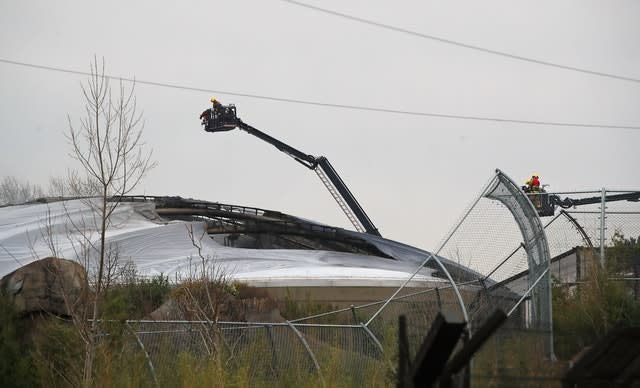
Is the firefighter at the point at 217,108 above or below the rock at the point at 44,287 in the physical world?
above

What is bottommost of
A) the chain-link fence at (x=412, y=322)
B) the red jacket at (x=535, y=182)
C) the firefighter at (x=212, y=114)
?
the chain-link fence at (x=412, y=322)

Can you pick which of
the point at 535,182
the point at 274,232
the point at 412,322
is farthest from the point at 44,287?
the point at 274,232

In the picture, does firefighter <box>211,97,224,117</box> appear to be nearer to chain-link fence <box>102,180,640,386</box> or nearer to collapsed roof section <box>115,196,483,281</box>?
collapsed roof section <box>115,196,483,281</box>

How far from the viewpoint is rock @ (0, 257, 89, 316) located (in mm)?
15188

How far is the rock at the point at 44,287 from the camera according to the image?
15188 mm

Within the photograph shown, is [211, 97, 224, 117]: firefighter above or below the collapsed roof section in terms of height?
above

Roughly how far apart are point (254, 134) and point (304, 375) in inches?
1337

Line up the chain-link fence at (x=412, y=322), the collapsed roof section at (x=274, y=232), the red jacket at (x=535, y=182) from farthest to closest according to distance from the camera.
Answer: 1. the collapsed roof section at (x=274, y=232)
2. the red jacket at (x=535, y=182)
3. the chain-link fence at (x=412, y=322)

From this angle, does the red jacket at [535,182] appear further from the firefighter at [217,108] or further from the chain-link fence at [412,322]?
the firefighter at [217,108]

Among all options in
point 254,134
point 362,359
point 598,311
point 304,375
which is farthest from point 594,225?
point 254,134

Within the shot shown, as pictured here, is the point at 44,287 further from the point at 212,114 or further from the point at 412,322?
the point at 212,114

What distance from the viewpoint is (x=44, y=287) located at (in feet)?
50.2

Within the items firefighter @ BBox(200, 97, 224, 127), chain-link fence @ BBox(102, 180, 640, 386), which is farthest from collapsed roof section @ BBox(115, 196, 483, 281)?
chain-link fence @ BBox(102, 180, 640, 386)

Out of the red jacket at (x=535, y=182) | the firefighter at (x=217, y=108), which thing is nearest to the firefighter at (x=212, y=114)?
the firefighter at (x=217, y=108)
